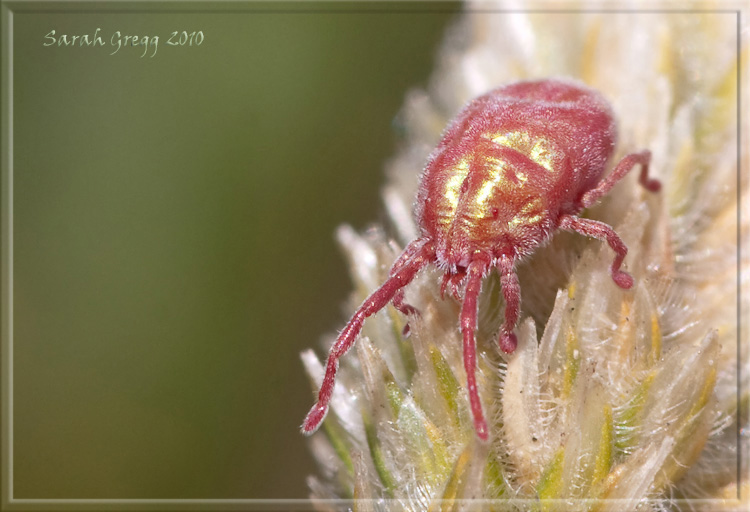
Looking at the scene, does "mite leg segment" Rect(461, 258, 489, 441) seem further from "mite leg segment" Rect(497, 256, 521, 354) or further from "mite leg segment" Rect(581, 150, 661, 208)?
"mite leg segment" Rect(581, 150, 661, 208)

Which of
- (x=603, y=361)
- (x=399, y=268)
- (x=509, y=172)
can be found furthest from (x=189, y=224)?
(x=603, y=361)

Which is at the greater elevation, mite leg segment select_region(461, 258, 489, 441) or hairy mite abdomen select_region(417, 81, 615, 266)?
hairy mite abdomen select_region(417, 81, 615, 266)

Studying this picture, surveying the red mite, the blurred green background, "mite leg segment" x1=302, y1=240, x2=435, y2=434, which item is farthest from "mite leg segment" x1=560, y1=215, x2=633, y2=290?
the blurred green background

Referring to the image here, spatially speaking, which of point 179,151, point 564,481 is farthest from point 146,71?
point 564,481

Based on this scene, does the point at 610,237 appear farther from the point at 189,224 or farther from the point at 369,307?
the point at 189,224

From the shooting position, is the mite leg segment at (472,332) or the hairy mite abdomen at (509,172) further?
the hairy mite abdomen at (509,172)

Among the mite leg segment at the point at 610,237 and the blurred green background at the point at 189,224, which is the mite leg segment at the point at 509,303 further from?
the blurred green background at the point at 189,224

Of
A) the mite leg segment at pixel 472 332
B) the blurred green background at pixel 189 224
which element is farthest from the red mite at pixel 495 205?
the blurred green background at pixel 189 224
